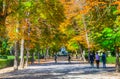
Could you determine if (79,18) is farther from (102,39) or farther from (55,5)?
(55,5)

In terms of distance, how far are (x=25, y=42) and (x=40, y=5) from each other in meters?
26.4

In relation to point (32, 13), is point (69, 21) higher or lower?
higher

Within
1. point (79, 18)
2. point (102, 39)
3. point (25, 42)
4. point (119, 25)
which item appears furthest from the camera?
point (79, 18)

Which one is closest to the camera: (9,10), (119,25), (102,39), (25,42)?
(9,10)

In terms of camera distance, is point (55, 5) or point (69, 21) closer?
point (55, 5)

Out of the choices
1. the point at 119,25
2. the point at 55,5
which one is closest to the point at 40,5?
the point at 55,5

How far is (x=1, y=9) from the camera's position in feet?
81.5

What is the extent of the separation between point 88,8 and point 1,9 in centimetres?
1517

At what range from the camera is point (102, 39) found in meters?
35.2

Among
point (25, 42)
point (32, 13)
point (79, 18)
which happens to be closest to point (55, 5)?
point (32, 13)

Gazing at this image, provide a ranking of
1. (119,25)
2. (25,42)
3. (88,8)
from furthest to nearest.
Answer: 1. (25,42)
2. (88,8)
3. (119,25)

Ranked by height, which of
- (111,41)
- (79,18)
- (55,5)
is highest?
(79,18)

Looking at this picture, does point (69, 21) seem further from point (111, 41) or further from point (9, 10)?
point (9, 10)

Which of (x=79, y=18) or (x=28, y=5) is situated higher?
(x=79, y=18)
